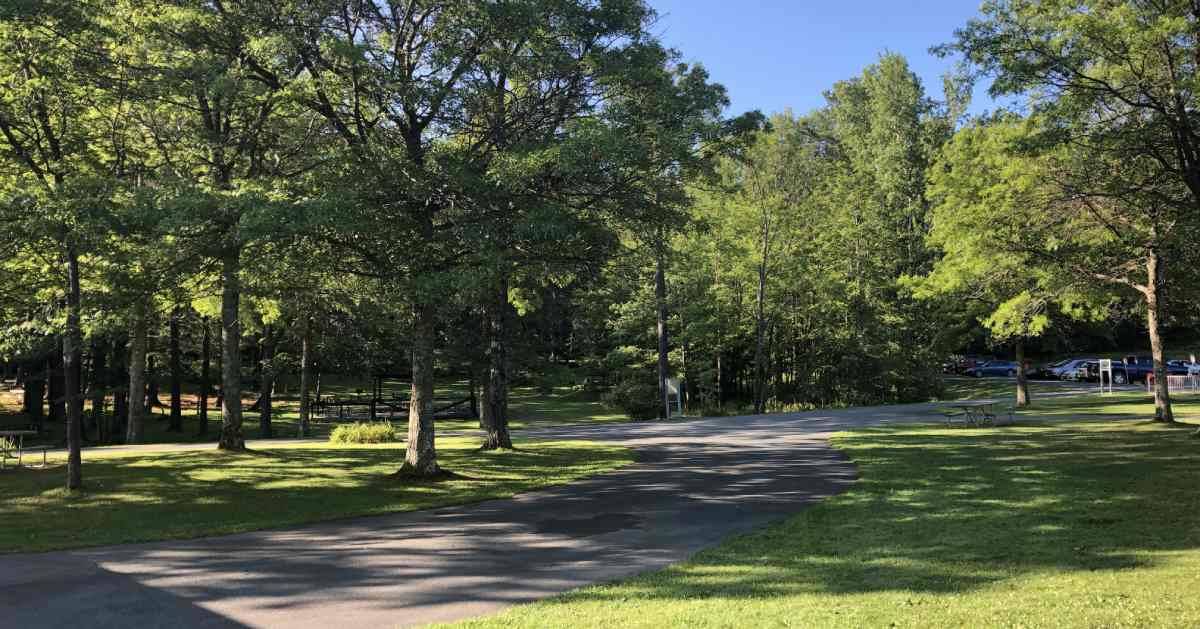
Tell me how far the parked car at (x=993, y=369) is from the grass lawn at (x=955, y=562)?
4324cm

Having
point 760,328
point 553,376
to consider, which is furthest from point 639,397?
point 553,376

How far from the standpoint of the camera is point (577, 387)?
152ft

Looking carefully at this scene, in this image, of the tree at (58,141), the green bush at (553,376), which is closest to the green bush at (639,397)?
the green bush at (553,376)

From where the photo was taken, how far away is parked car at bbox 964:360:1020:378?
52.6 metres

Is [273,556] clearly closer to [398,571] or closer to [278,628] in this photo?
[398,571]

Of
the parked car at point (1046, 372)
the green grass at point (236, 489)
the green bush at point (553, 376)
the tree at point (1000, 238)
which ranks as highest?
the tree at point (1000, 238)

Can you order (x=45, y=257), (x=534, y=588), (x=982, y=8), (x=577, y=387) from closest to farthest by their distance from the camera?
(x=534, y=588)
(x=982, y=8)
(x=45, y=257)
(x=577, y=387)

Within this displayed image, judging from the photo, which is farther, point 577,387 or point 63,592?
point 577,387

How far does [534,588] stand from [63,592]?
14.3 feet

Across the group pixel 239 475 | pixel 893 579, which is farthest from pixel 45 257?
pixel 893 579

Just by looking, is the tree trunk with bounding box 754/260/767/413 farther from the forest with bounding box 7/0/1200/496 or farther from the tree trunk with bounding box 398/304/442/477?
the tree trunk with bounding box 398/304/442/477

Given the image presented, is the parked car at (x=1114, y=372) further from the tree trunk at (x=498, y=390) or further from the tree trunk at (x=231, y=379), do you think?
the tree trunk at (x=231, y=379)

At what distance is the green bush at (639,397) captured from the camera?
33.3 metres

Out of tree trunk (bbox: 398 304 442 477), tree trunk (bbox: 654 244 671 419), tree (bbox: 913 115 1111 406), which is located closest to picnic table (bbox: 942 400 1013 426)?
tree (bbox: 913 115 1111 406)
